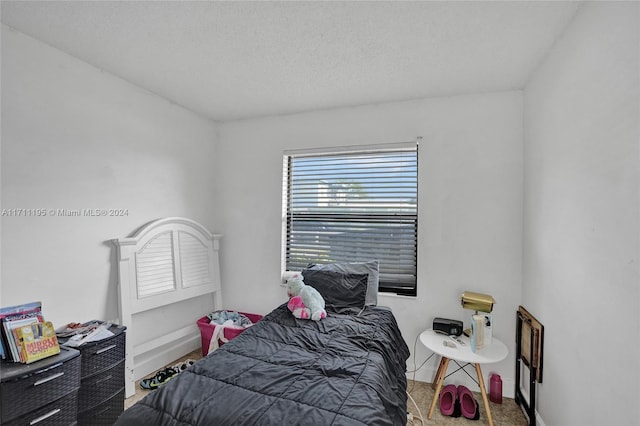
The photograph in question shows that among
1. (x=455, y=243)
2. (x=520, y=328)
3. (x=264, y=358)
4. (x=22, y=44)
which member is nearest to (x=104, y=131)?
(x=22, y=44)

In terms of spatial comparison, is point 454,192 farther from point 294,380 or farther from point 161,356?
point 161,356

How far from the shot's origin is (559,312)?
1820mm

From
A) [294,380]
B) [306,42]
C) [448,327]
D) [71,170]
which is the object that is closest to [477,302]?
[448,327]

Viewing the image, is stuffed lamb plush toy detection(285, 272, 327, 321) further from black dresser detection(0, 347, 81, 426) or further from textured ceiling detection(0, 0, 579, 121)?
textured ceiling detection(0, 0, 579, 121)

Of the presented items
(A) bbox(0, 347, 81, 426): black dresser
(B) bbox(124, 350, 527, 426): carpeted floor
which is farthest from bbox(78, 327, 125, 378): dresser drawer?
(B) bbox(124, 350, 527, 426): carpeted floor

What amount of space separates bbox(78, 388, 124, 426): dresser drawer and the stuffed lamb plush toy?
134 centimetres

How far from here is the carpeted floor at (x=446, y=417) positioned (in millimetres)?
2209

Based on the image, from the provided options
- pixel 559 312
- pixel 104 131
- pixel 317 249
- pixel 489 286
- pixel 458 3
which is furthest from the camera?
pixel 317 249

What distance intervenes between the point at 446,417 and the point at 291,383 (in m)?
1.55

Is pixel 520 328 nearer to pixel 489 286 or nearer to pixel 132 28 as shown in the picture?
pixel 489 286

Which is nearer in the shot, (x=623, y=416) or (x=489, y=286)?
(x=623, y=416)

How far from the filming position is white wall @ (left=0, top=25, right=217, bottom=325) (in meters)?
1.90

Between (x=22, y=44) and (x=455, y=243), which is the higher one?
(x=22, y=44)

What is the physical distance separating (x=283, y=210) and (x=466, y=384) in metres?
2.42
